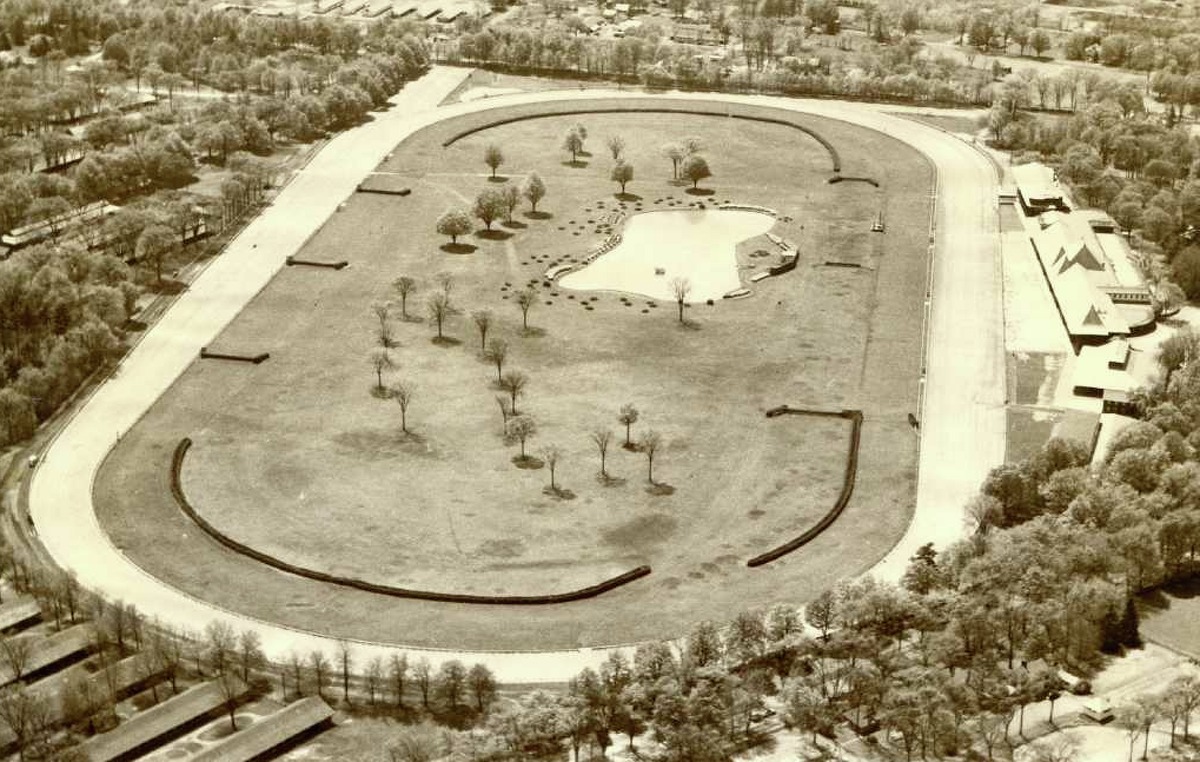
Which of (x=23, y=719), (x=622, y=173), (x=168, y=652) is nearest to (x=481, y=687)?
(x=168, y=652)

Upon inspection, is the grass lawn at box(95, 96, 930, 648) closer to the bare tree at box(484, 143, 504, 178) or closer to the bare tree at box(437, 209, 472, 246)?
the bare tree at box(437, 209, 472, 246)

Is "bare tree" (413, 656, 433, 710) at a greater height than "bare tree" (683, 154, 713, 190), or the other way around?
"bare tree" (683, 154, 713, 190)

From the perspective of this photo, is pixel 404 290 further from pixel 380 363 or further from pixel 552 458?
pixel 552 458

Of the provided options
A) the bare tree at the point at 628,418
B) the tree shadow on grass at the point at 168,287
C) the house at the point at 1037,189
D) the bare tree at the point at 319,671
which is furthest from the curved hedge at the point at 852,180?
the bare tree at the point at 319,671

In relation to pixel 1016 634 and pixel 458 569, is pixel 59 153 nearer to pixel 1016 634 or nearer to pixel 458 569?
pixel 458 569

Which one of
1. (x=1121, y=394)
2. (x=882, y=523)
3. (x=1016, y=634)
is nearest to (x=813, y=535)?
(x=882, y=523)

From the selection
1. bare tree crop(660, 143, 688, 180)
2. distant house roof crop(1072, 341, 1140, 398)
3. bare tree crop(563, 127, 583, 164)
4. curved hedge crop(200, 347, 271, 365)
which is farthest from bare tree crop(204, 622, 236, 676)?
bare tree crop(563, 127, 583, 164)
